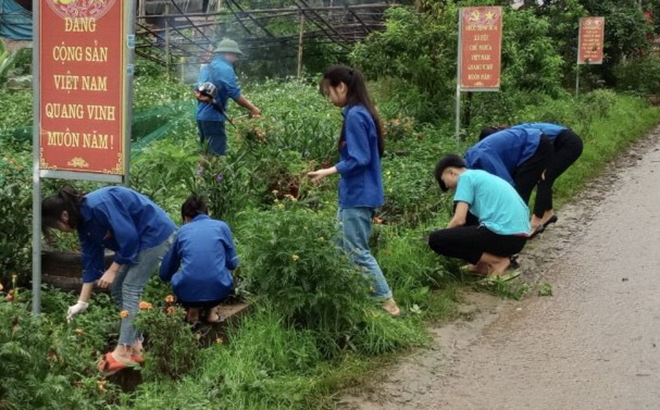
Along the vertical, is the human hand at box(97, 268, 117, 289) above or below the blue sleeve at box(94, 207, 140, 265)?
below

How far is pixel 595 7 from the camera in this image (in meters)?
24.1

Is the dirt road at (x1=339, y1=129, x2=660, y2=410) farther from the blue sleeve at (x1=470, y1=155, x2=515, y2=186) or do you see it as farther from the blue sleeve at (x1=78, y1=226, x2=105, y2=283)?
the blue sleeve at (x1=78, y1=226, x2=105, y2=283)

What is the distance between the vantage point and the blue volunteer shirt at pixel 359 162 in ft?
17.1

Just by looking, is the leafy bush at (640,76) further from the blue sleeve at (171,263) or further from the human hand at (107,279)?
the human hand at (107,279)

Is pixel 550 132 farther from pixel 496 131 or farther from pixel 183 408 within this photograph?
pixel 183 408

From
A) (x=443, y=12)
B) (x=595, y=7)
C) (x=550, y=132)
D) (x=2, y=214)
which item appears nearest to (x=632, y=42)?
(x=595, y=7)

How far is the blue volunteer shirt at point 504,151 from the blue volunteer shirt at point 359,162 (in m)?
1.90

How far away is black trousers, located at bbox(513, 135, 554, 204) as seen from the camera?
761 cm

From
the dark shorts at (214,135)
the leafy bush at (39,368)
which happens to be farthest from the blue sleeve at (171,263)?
the dark shorts at (214,135)

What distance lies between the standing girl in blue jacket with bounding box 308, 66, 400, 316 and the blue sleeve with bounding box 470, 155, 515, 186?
6.15 ft

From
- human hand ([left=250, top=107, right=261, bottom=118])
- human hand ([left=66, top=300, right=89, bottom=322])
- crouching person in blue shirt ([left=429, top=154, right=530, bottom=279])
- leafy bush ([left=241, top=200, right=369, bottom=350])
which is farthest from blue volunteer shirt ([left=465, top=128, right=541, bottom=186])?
human hand ([left=66, top=300, right=89, bottom=322])

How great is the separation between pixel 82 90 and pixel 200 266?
3.77 ft

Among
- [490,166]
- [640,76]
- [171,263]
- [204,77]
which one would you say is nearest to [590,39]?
[640,76]

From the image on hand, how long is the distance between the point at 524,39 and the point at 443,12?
3175 millimetres
